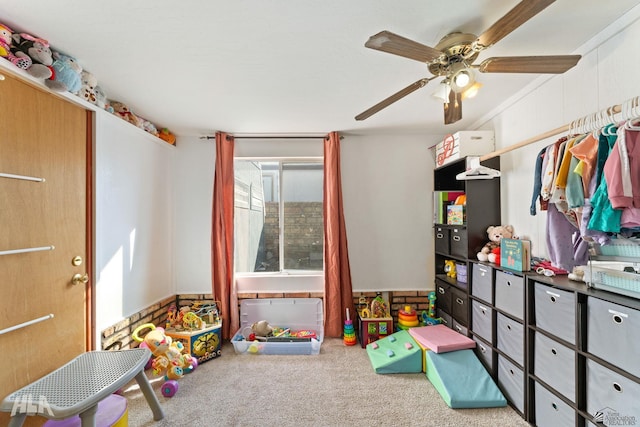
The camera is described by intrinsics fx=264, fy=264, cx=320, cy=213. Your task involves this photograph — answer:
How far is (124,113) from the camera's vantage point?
2.19 meters

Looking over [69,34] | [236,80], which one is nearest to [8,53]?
[69,34]

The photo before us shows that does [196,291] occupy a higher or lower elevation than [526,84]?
lower

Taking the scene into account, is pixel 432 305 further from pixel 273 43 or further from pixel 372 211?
pixel 273 43

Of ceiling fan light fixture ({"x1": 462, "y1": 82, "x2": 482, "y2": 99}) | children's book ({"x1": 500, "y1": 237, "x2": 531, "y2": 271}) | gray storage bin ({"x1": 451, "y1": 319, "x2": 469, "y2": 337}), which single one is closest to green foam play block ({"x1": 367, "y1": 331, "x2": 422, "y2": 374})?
gray storage bin ({"x1": 451, "y1": 319, "x2": 469, "y2": 337})

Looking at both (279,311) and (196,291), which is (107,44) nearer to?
(196,291)

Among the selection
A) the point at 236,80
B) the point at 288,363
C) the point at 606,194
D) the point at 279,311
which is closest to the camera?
the point at 606,194

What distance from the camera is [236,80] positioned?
1790 millimetres

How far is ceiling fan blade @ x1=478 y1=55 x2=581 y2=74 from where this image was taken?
3.94ft

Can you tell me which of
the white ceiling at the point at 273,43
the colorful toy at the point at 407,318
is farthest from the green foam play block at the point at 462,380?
the white ceiling at the point at 273,43

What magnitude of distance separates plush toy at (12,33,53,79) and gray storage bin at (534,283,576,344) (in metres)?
3.04

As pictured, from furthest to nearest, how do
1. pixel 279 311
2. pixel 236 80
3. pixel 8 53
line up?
1. pixel 279 311
2. pixel 236 80
3. pixel 8 53

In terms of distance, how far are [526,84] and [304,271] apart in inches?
101

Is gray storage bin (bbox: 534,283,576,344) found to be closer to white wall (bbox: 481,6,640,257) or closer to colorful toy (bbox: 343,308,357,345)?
white wall (bbox: 481,6,640,257)

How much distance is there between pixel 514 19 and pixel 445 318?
2.43 m
